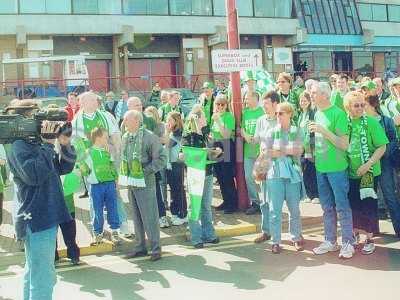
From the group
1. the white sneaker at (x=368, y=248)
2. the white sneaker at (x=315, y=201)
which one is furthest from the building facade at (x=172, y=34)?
the white sneaker at (x=368, y=248)

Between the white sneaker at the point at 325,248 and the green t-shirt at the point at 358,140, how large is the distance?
84 centimetres

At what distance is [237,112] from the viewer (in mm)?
9203

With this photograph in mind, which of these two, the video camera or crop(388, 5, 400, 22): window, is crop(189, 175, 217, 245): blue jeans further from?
crop(388, 5, 400, 22): window

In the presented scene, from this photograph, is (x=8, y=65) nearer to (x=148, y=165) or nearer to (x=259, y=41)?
(x=259, y=41)

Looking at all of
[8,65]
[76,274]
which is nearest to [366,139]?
[76,274]

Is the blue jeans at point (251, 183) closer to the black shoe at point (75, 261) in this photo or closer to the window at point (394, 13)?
the black shoe at point (75, 261)

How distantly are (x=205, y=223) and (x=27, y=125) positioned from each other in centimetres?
361

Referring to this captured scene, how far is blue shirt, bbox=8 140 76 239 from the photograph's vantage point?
4.40m

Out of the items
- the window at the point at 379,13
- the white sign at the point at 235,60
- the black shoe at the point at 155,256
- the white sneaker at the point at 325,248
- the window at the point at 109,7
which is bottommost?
the black shoe at the point at 155,256

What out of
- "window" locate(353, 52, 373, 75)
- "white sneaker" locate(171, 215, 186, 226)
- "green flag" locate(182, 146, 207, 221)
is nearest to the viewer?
"green flag" locate(182, 146, 207, 221)

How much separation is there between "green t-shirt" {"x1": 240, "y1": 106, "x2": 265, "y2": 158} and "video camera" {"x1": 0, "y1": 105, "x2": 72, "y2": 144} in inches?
177

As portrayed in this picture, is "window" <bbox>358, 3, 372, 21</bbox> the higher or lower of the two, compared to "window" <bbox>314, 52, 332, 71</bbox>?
higher

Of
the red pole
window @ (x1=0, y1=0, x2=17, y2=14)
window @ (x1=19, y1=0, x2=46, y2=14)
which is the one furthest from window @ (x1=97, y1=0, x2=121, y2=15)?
the red pole

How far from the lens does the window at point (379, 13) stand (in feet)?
131
